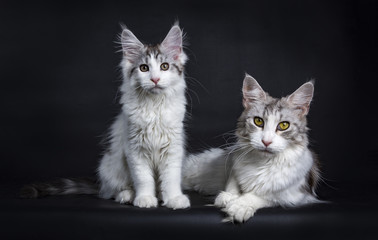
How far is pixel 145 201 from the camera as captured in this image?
10.2ft

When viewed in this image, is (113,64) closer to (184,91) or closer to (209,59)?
(209,59)

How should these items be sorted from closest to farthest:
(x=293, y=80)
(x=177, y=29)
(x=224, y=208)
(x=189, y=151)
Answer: (x=224, y=208) < (x=177, y=29) < (x=189, y=151) < (x=293, y=80)

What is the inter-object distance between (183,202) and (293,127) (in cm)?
79

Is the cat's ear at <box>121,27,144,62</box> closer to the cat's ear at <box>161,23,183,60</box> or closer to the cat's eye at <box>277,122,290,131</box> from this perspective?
the cat's ear at <box>161,23,183,60</box>

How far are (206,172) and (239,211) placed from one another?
0.81 m

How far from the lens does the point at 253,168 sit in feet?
10.5

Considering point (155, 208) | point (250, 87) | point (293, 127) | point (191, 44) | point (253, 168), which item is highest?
point (191, 44)

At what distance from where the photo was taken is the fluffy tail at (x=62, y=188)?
130 inches

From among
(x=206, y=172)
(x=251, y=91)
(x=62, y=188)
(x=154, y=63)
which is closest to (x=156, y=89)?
(x=154, y=63)

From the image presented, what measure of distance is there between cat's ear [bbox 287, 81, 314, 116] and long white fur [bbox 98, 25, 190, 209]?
2.26 feet

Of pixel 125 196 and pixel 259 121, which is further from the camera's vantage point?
pixel 125 196

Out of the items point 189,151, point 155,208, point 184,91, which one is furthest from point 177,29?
point 155,208

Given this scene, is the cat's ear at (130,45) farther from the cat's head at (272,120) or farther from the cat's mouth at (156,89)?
the cat's head at (272,120)

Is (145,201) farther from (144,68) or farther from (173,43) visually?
(173,43)
